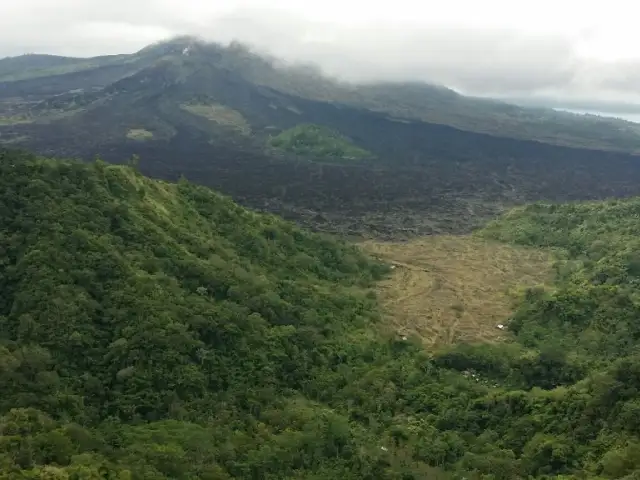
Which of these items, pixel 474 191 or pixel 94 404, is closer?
pixel 94 404

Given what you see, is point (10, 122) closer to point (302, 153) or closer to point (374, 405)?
point (302, 153)

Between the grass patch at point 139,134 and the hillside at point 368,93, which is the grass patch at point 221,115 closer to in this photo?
the grass patch at point 139,134

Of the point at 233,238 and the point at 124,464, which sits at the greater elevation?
the point at 233,238

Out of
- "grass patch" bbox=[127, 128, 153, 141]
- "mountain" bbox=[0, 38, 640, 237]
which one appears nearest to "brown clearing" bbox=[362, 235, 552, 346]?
"mountain" bbox=[0, 38, 640, 237]

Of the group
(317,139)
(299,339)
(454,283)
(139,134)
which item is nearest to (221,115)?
(139,134)

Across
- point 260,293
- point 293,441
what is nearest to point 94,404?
point 293,441

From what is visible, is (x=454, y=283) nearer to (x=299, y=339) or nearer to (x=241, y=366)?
(x=299, y=339)

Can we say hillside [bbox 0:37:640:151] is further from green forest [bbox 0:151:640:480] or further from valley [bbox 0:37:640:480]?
green forest [bbox 0:151:640:480]
